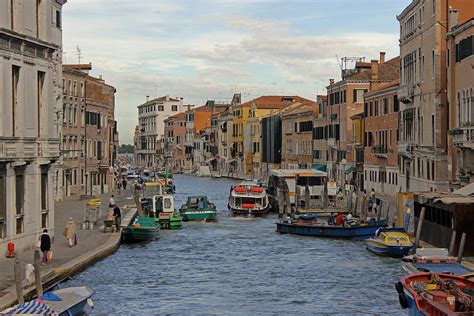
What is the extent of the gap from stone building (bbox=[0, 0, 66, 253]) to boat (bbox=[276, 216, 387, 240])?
12.9 m

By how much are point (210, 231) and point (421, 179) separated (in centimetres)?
1126

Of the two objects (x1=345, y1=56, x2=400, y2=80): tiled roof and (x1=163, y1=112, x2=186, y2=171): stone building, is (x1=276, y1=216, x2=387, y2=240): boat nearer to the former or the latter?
(x1=345, y1=56, x2=400, y2=80): tiled roof

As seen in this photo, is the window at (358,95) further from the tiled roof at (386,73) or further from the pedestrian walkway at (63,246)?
the pedestrian walkway at (63,246)

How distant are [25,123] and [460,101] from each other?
61.2 feet

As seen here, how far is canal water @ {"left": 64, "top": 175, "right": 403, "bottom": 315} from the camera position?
22.7 metres

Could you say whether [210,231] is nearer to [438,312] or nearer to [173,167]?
[438,312]

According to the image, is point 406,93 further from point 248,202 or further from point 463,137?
point 463,137

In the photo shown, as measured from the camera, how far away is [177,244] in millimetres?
36406

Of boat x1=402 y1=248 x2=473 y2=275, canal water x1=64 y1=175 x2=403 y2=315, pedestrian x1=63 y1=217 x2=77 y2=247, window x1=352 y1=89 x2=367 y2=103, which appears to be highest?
window x1=352 y1=89 x2=367 y2=103

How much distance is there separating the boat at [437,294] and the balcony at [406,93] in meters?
29.6

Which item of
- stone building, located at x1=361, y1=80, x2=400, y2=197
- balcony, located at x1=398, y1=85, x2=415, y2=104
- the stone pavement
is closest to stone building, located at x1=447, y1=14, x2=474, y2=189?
balcony, located at x1=398, y1=85, x2=415, y2=104

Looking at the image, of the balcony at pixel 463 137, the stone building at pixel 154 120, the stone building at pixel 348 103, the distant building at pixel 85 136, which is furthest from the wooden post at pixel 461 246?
the stone building at pixel 154 120

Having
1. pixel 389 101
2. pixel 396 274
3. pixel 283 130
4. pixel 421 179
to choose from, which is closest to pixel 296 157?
pixel 283 130

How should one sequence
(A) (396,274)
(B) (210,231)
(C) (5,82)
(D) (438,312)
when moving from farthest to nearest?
(B) (210,231) < (A) (396,274) < (C) (5,82) < (D) (438,312)
